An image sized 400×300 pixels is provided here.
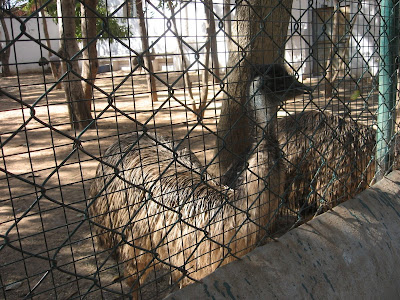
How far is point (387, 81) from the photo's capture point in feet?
8.62

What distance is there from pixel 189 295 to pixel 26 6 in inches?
714

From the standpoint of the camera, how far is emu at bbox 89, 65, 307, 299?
204 centimetres

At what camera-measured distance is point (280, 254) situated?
1.81m

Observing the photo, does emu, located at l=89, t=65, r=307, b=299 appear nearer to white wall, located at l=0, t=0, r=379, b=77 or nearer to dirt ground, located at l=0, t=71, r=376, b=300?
dirt ground, located at l=0, t=71, r=376, b=300

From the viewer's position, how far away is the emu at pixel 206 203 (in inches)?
80.3

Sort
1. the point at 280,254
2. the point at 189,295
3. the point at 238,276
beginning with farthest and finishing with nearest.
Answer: the point at 280,254, the point at 238,276, the point at 189,295

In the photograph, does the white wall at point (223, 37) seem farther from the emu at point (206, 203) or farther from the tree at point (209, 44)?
the emu at point (206, 203)

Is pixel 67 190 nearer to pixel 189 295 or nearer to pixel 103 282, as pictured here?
pixel 103 282

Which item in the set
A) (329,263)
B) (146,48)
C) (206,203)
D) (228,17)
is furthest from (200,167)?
(228,17)

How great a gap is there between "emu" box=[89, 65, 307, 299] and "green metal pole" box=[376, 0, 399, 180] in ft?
2.15

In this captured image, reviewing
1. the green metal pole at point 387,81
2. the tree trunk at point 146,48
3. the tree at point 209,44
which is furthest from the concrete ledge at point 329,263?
the tree trunk at point 146,48

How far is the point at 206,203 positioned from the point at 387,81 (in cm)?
139

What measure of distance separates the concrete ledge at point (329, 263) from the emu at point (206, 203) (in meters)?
0.13

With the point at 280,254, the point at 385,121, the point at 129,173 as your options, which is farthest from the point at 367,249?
the point at 129,173
